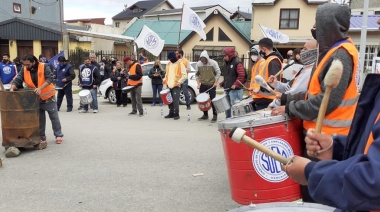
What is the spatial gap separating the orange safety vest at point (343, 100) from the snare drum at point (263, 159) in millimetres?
398

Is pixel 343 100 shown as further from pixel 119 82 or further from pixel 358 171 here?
pixel 119 82

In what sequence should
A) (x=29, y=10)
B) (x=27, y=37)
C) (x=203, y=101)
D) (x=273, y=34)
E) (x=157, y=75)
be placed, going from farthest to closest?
1. (x=29, y=10)
2. (x=27, y=37)
3. (x=273, y=34)
4. (x=157, y=75)
5. (x=203, y=101)

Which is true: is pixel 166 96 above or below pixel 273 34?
below

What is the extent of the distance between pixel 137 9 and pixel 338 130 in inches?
2450

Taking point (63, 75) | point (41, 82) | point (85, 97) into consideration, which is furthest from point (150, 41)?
point (41, 82)

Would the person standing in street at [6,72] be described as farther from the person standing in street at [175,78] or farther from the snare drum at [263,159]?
the snare drum at [263,159]

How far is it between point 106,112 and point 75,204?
Answer: 765 centimetres

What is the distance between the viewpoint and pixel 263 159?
3.20 metres

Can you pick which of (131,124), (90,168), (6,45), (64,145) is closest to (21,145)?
(64,145)

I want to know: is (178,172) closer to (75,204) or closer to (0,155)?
(75,204)

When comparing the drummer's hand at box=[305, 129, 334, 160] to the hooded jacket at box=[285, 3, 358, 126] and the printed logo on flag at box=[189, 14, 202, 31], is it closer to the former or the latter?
the hooded jacket at box=[285, 3, 358, 126]

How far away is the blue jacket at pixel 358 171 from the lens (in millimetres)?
1172

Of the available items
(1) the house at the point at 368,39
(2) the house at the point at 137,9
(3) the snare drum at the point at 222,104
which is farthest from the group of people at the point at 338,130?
(2) the house at the point at 137,9

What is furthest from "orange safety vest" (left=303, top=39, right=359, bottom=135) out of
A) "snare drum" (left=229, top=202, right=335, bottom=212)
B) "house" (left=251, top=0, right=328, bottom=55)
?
"house" (left=251, top=0, right=328, bottom=55)
